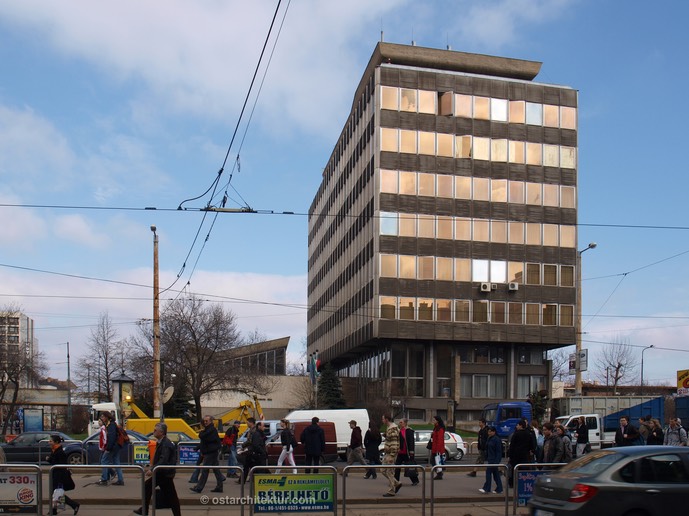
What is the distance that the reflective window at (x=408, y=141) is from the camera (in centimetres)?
5772

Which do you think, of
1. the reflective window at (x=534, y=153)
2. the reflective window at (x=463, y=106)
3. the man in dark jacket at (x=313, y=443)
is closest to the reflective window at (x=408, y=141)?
the reflective window at (x=463, y=106)

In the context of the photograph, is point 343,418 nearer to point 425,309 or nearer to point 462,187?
point 425,309

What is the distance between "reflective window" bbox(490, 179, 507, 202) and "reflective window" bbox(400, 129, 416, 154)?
242 inches

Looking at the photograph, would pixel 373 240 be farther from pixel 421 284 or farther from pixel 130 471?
pixel 130 471

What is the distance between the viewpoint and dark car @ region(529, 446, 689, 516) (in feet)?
38.3

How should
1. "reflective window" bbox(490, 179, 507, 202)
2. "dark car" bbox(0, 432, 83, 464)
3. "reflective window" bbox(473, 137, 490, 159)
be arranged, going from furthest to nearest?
"reflective window" bbox(490, 179, 507, 202) < "reflective window" bbox(473, 137, 490, 159) < "dark car" bbox(0, 432, 83, 464)

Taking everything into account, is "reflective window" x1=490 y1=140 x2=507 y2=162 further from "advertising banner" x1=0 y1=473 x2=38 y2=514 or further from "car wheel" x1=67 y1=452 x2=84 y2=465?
"advertising banner" x1=0 y1=473 x2=38 y2=514

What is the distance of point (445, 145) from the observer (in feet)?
192

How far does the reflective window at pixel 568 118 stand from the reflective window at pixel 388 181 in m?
13.2

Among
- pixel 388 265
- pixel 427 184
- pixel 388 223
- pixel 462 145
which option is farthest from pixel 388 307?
pixel 462 145

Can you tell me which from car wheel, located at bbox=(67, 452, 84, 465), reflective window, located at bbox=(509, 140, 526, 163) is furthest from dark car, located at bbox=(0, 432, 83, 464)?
reflective window, located at bbox=(509, 140, 526, 163)

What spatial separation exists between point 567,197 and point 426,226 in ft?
35.5

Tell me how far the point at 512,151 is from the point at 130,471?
48826mm

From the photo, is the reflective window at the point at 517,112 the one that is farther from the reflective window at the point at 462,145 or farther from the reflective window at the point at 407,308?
the reflective window at the point at 407,308
